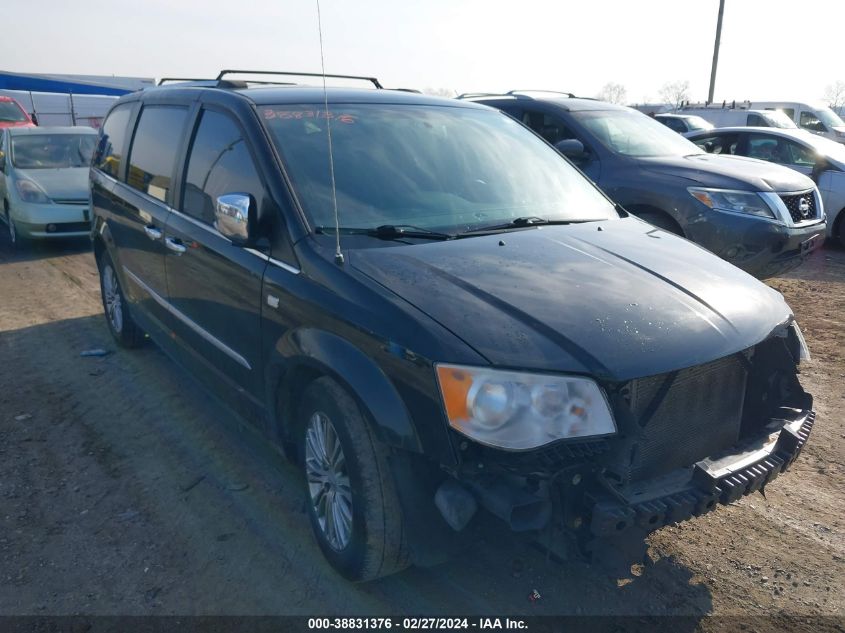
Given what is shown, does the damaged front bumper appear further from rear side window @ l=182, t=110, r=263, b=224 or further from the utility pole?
the utility pole

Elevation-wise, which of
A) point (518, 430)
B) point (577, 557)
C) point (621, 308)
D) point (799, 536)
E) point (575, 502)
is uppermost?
point (621, 308)

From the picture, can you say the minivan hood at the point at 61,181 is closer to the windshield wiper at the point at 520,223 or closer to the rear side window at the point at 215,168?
Answer: the rear side window at the point at 215,168

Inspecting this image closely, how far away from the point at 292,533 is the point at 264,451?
2.82 feet

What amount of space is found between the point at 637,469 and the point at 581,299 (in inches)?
25.6

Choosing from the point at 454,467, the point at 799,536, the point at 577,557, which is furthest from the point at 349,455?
the point at 799,536

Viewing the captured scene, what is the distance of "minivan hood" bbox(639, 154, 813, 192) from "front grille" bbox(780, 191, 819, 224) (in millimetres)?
87

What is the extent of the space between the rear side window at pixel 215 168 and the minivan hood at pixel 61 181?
6.77 metres

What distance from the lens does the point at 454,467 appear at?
2348 millimetres

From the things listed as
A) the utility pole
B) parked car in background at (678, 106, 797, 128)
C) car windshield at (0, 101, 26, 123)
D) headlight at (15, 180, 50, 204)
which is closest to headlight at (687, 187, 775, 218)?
headlight at (15, 180, 50, 204)

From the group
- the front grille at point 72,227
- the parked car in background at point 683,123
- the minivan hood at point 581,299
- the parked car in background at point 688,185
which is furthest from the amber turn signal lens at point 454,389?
the parked car in background at point 683,123

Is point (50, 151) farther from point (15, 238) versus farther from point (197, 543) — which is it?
point (197, 543)

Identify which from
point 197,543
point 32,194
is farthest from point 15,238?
point 197,543

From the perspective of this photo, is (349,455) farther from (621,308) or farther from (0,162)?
(0,162)

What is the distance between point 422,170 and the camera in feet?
11.9
